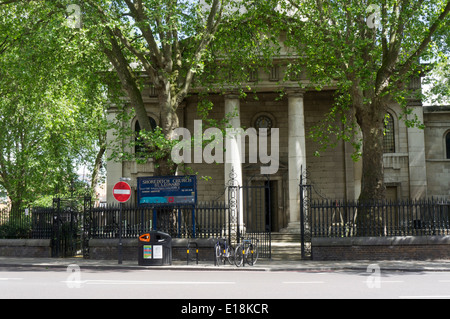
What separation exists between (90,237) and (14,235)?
445cm

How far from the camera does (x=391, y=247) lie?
17.9 meters

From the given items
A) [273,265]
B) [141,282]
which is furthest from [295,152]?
[141,282]

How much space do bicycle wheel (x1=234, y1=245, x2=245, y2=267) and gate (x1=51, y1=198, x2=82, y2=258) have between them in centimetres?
741

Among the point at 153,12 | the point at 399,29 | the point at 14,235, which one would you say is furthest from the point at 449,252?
the point at 14,235

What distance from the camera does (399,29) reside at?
1827 cm

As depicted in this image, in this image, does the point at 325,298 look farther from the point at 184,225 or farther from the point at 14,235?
the point at 14,235

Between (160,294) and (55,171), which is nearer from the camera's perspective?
(160,294)

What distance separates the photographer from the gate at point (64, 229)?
67.7 feet

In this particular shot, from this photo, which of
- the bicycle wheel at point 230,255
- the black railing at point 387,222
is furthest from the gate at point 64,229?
the black railing at point 387,222

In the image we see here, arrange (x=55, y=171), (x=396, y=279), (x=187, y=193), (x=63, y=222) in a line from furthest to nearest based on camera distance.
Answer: (x=55, y=171) < (x=63, y=222) < (x=187, y=193) < (x=396, y=279)

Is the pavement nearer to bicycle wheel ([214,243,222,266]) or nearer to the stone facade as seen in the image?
bicycle wheel ([214,243,222,266])

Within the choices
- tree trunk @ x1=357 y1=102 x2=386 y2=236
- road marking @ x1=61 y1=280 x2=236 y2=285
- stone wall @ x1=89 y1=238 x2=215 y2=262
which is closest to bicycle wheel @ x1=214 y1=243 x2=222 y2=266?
stone wall @ x1=89 y1=238 x2=215 y2=262

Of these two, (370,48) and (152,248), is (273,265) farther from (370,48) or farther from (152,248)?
(370,48)

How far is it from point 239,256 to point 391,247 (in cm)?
542
